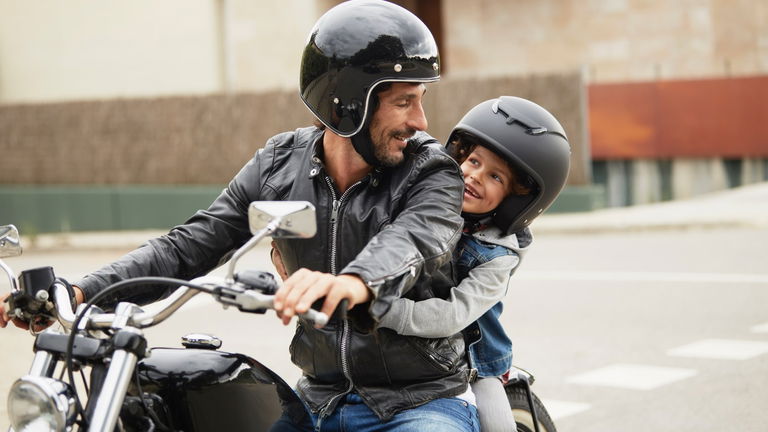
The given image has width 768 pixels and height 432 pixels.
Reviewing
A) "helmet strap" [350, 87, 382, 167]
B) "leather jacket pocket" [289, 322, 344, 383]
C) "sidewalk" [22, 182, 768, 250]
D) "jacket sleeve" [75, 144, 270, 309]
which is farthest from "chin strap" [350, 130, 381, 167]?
"sidewalk" [22, 182, 768, 250]

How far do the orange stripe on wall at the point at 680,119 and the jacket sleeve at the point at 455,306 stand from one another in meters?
16.7

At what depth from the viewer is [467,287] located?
309cm

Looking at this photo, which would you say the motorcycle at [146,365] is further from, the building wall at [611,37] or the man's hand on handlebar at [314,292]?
the building wall at [611,37]

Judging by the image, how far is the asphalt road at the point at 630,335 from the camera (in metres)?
6.21

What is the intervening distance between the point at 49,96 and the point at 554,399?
71.3 feet

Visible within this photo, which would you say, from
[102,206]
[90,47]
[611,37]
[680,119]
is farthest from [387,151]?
[90,47]

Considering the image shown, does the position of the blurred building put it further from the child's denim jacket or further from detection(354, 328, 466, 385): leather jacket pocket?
detection(354, 328, 466, 385): leather jacket pocket

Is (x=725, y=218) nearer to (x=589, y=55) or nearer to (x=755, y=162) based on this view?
(x=755, y=162)

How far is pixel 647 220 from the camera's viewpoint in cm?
1612

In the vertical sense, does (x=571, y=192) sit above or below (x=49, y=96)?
below

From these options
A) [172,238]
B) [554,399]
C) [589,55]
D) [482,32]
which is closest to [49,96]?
[482,32]

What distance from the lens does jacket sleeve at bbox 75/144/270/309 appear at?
9.55 ft

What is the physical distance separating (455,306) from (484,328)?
506 millimetres

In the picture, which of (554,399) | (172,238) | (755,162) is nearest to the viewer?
(172,238)
